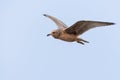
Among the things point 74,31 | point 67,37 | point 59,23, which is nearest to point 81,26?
point 74,31

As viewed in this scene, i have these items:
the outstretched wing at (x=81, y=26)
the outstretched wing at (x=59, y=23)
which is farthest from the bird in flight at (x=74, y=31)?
the outstretched wing at (x=59, y=23)

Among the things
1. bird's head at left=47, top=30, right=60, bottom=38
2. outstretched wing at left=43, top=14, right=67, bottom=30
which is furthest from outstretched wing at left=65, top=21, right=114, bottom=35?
outstretched wing at left=43, top=14, right=67, bottom=30

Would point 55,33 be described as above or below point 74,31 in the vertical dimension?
below

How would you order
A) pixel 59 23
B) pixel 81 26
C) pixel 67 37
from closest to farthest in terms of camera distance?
1. pixel 67 37
2. pixel 81 26
3. pixel 59 23

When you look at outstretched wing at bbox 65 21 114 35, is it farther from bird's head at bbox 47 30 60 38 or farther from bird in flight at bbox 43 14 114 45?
bird's head at bbox 47 30 60 38

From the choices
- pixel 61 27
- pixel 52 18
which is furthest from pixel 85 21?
pixel 52 18

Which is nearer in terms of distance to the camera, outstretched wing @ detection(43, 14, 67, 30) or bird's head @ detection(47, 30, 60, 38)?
bird's head @ detection(47, 30, 60, 38)

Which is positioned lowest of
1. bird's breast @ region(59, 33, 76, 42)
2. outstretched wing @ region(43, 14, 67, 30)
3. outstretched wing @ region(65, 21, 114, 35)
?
bird's breast @ region(59, 33, 76, 42)

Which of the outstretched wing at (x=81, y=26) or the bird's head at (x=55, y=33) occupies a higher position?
the outstretched wing at (x=81, y=26)

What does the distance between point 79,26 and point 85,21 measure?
0.44m

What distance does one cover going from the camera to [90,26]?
14766 millimetres

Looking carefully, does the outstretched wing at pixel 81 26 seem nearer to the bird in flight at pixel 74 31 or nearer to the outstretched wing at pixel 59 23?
the bird in flight at pixel 74 31

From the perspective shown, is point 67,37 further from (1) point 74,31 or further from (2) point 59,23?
(2) point 59,23

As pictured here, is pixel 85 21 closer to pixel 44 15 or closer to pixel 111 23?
pixel 111 23
